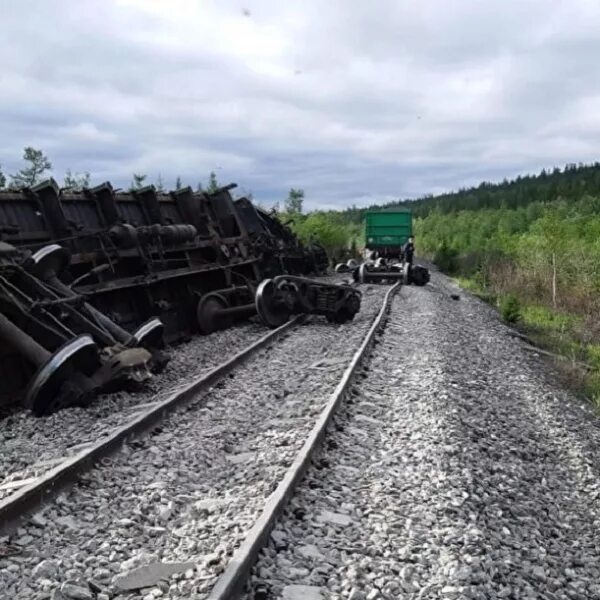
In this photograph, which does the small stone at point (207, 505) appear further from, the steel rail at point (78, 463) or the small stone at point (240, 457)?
the steel rail at point (78, 463)

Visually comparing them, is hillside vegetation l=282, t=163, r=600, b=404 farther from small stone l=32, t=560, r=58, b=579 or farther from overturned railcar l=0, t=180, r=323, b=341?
small stone l=32, t=560, r=58, b=579

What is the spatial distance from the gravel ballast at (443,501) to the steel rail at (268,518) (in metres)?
0.07

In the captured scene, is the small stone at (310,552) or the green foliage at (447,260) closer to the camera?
the small stone at (310,552)

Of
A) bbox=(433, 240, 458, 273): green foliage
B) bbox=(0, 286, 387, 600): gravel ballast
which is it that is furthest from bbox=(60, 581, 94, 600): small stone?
bbox=(433, 240, 458, 273): green foliage

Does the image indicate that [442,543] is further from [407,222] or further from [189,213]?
[407,222]

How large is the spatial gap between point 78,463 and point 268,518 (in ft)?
5.65

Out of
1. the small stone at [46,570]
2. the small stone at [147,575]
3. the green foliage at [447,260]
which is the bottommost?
the green foliage at [447,260]

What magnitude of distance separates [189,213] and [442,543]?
1215 cm

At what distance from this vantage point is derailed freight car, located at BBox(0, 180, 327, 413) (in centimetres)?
811

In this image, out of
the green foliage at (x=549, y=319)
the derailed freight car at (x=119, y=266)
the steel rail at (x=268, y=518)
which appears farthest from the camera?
the green foliage at (x=549, y=319)

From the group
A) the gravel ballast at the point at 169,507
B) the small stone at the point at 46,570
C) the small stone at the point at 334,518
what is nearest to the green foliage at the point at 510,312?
the gravel ballast at the point at 169,507

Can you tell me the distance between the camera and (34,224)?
11.1 metres

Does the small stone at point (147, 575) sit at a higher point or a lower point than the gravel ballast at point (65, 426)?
higher

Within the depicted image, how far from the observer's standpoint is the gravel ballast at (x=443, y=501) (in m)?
3.81
